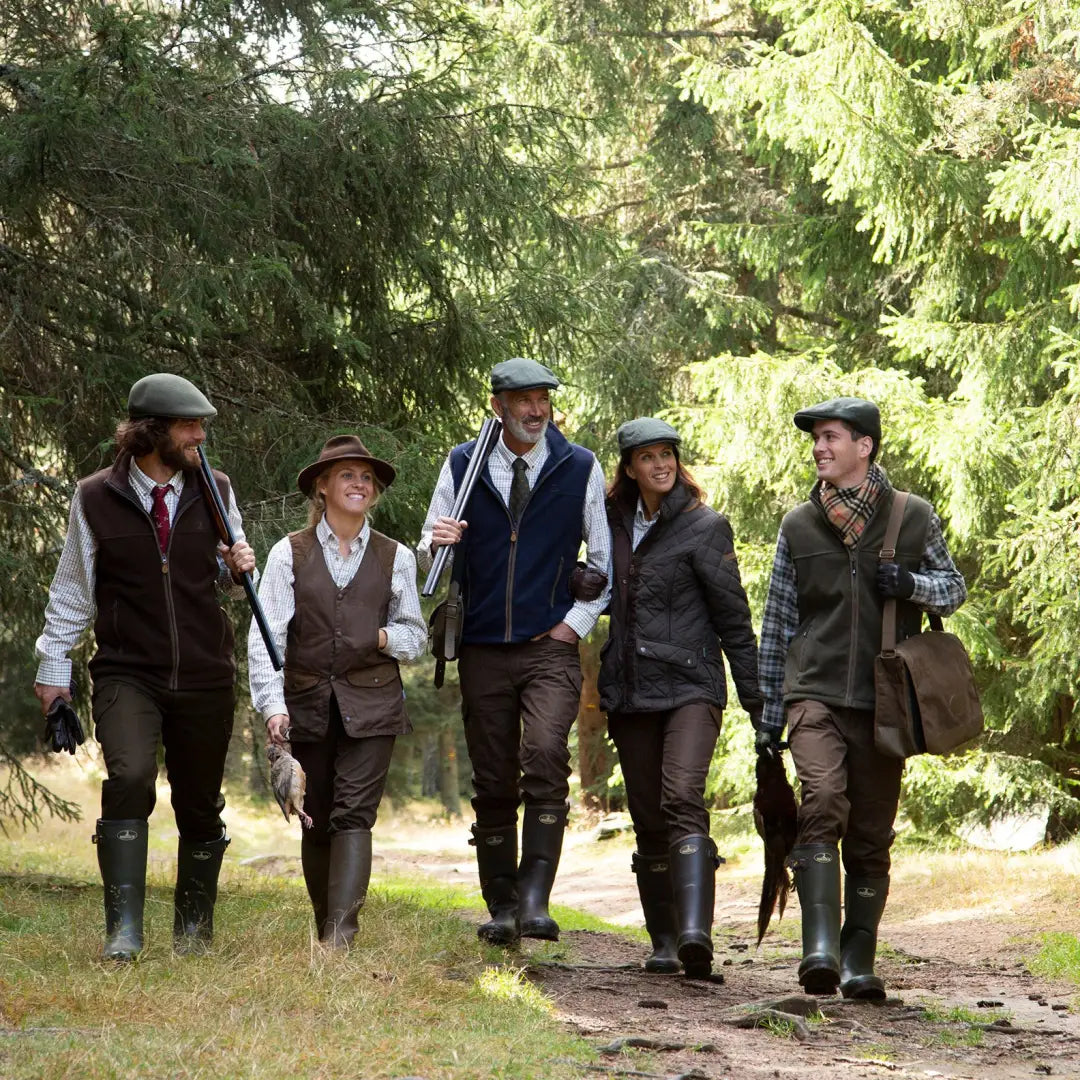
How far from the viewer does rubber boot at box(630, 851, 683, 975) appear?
6.70m

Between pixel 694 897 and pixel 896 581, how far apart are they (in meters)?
1.57

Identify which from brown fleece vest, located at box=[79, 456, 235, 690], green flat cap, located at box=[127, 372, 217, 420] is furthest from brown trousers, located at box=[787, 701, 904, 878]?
green flat cap, located at box=[127, 372, 217, 420]

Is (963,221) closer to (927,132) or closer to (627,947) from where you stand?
(927,132)

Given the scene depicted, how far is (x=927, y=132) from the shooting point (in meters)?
13.8

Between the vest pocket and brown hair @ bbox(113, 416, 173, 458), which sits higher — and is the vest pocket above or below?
below

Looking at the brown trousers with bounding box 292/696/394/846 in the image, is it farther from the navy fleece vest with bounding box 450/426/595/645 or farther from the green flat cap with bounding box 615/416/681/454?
the green flat cap with bounding box 615/416/681/454

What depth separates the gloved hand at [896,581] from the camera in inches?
238

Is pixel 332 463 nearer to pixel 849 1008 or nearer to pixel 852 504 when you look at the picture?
pixel 852 504

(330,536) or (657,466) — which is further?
(657,466)

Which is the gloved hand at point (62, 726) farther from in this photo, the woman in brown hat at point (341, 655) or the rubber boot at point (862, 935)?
the rubber boot at point (862, 935)

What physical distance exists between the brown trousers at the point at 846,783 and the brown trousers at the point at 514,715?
3.26 ft

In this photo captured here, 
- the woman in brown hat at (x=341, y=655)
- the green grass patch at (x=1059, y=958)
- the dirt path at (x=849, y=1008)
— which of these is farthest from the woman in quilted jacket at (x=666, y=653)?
the green grass patch at (x=1059, y=958)

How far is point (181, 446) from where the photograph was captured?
5.92 metres

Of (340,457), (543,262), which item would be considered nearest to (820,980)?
(340,457)
